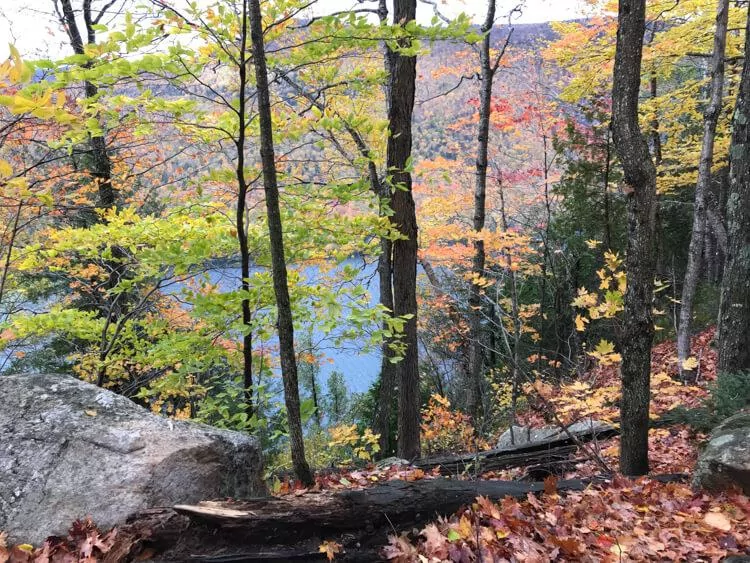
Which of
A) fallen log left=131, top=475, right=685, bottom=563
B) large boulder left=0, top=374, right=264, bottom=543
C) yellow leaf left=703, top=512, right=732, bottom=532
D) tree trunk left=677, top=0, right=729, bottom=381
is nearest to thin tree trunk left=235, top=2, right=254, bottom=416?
large boulder left=0, top=374, right=264, bottom=543

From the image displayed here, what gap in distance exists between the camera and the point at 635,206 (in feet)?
13.4

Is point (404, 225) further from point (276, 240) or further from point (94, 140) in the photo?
point (94, 140)

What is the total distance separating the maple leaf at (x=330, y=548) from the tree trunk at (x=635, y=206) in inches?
120

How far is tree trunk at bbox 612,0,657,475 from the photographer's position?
13.1ft

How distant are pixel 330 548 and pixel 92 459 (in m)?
1.76

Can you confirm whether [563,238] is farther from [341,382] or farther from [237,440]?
[341,382]

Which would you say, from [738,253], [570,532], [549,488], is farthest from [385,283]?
[570,532]

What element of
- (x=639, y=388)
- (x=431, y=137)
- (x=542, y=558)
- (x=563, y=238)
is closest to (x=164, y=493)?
(x=542, y=558)

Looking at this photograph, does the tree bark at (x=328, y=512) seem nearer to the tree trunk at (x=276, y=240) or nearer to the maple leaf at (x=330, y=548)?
the maple leaf at (x=330, y=548)

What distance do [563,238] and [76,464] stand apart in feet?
51.6

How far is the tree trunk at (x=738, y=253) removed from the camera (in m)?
6.09

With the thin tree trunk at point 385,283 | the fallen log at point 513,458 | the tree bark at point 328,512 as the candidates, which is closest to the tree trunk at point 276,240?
the tree bark at point 328,512

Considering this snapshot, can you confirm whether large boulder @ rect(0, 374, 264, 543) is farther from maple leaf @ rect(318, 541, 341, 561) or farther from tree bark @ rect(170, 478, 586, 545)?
maple leaf @ rect(318, 541, 341, 561)

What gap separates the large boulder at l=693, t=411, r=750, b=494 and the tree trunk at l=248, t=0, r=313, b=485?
3313mm
